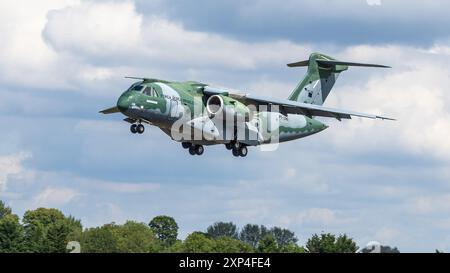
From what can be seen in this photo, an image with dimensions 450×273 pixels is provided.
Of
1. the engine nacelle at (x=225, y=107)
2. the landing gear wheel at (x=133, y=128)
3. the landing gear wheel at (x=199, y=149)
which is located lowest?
the landing gear wheel at (x=133, y=128)

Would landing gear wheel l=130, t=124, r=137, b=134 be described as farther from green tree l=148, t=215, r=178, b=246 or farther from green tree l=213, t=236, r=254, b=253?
green tree l=148, t=215, r=178, b=246

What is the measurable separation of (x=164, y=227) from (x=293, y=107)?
Result: 73.8 meters

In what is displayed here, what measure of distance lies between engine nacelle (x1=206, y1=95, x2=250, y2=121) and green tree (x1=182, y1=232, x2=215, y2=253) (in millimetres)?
28509

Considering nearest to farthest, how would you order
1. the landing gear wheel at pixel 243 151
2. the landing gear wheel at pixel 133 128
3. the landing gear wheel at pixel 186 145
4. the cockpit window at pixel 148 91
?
the landing gear wheel at pixel 133 128 → the cockpit window at pixel 148 91 → the landing gear wheel at pixel 186 145 → the landing gear wheel at pixel 243 151

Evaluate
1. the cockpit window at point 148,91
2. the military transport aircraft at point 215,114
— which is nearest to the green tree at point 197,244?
the military transport aircraft at point 215,114

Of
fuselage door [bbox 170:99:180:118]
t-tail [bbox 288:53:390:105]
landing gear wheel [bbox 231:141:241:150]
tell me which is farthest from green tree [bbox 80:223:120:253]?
fuselage door [bbox 170:99:180:118]

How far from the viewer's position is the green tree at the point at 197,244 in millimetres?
92863

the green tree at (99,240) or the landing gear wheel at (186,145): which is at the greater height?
the green tree at (99,240)

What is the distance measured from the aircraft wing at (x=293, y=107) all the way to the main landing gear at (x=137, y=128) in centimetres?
602

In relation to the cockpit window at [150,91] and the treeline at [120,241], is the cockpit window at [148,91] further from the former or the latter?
the treeline at [120,241]

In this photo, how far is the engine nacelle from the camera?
205ft

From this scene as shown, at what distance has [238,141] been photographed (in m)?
64.4
